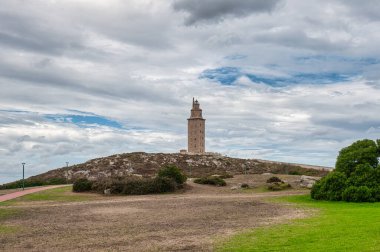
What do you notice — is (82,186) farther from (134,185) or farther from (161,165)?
(161,165)

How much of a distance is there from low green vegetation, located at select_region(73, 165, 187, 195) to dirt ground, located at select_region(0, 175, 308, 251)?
841 centimetres

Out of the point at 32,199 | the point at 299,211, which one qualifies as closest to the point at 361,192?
the point at 299,211

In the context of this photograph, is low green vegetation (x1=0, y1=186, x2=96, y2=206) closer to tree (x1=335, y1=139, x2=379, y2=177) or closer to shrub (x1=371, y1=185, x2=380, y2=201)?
tree (x1=335, y1=139, x2=379, y2=177)

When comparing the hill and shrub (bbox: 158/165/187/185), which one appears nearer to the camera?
shrub (bbox: 158/165/187/185)

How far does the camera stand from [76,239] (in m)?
15.5

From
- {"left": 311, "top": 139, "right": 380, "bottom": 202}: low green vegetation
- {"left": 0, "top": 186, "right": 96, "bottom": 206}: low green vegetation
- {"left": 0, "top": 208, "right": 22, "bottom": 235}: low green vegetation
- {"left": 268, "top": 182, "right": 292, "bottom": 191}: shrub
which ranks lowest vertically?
{"left": 0, "top": 208, "right": 22, "bottom": 235}: low green vegetation

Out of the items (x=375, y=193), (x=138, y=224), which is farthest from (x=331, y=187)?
(x=138, y=224)

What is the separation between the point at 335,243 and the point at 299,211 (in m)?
9.85

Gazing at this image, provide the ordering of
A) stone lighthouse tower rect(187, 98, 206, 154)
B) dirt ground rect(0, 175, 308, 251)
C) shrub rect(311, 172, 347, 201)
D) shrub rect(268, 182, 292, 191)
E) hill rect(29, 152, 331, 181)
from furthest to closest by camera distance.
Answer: stone lighthouse tower rect(187, 98, 206, 154) < hill rect(29, 152, 331, 181) < shrub rect(268, 182, 292, 191) < shrub rect(311, 172, 347, 201) < dirt ground rect(0, 175, 308, 251)

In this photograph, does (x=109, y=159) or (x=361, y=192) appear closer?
(x=361, y=192)

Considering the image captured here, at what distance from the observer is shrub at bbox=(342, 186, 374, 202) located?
26797 mm

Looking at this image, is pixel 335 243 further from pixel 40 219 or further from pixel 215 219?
pixel 40 219

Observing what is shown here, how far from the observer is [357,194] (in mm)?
27031

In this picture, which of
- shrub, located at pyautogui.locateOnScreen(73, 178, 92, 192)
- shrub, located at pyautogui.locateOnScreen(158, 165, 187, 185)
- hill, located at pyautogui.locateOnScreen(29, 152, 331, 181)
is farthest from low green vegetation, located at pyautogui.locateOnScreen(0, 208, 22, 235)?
hill, located at pyautogui.locateOnScreen(29, 152, 331, 181)
